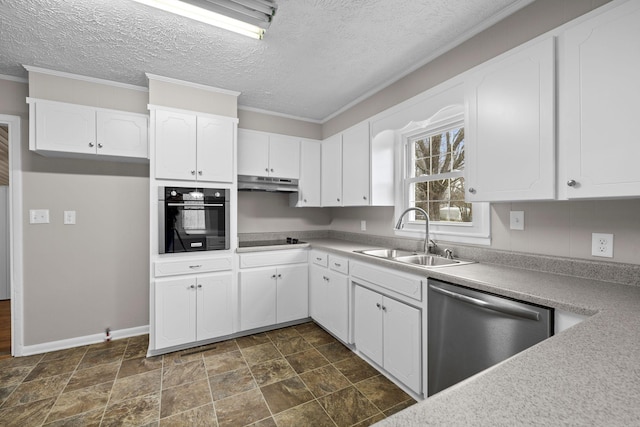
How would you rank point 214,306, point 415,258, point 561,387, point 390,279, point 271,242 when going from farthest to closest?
point 271,242 → point 214,306 → point 415,258 → point 390,279 → point 561,387

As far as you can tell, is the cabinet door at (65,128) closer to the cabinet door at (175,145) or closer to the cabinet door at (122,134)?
the cabinet door at (122,134)

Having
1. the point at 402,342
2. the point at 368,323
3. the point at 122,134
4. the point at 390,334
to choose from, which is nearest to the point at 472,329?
the point at 402,342

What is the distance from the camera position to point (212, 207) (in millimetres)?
2691

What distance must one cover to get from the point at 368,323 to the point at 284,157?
6.70 ft

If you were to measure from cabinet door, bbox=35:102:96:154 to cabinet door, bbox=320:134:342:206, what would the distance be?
7.40 feet

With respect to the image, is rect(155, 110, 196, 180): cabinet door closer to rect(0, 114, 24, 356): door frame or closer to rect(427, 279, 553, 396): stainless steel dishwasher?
rect(0, 114, 24, 356): door frame

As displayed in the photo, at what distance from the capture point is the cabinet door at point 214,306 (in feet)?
8.61

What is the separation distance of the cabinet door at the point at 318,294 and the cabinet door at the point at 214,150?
1.26m

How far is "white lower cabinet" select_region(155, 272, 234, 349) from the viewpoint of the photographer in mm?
2484

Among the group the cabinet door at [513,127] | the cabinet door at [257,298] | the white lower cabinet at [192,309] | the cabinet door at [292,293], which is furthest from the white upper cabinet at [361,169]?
the white lower cabinet at [192,309]

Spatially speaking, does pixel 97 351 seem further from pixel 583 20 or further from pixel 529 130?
pixel 583 20

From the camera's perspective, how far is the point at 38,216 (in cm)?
254

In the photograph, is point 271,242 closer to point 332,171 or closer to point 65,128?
point 332,171

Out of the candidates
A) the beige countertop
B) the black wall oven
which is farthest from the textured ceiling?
A: the beige countertop
